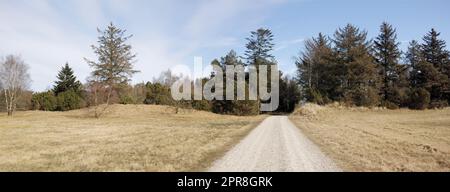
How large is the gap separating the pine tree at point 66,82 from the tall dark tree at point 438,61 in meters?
69.1

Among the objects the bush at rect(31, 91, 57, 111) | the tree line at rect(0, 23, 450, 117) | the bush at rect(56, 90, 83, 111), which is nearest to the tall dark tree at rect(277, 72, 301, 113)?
the tree line at rect(0, 23, 450, 117)

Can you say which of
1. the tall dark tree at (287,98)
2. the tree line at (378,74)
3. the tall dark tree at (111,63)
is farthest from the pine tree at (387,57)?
the tall dark tree at (111,63)

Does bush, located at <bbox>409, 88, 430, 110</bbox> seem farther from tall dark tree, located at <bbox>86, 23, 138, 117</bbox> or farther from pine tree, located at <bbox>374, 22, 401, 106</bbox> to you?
tall dark tree, located at <bbox>86, 23, 138, 117</bbox>

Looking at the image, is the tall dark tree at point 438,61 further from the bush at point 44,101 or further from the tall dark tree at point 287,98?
the bush at point 44,101

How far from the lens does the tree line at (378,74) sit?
56.7m

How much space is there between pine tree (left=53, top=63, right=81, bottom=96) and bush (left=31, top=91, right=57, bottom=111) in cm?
417

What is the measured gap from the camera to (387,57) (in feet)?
213

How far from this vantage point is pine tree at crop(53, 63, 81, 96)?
78.3 metres

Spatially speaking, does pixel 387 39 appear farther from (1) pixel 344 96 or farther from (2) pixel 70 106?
(2) pixel 70 106

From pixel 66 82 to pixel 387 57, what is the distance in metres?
64.9
